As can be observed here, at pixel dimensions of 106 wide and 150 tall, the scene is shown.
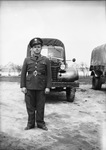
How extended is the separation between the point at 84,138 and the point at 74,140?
19 cm

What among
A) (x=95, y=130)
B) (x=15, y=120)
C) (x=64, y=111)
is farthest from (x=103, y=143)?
(x=64, y=111)

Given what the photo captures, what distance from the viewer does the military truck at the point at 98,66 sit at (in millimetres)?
8797

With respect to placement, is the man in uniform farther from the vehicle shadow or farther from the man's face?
the vehicle shadow

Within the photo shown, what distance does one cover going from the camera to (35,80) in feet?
11.7

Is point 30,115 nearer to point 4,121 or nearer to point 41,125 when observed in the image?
point 41,125

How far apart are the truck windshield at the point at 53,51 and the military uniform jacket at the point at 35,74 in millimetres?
3346

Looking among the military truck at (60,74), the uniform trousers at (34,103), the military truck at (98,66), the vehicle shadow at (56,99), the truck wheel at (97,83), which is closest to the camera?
the uniform trousers at (34,103)

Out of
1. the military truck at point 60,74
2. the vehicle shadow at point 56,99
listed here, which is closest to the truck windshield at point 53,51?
the military truck at point 60,74

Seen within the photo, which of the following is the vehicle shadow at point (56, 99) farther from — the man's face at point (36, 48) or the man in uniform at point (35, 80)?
the man's face at point (36, 48)

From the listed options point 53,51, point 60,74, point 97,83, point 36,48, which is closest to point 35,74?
point 36,48

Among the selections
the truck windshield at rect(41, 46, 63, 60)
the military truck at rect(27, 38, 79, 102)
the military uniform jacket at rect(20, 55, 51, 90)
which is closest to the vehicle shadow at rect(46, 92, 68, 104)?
the military truck at rect(27, 38, 79, 102)

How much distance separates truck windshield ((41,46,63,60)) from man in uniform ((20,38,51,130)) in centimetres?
335

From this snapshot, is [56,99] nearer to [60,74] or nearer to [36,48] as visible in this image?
[60,74]

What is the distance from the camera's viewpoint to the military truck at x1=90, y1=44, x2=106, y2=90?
8.80m
